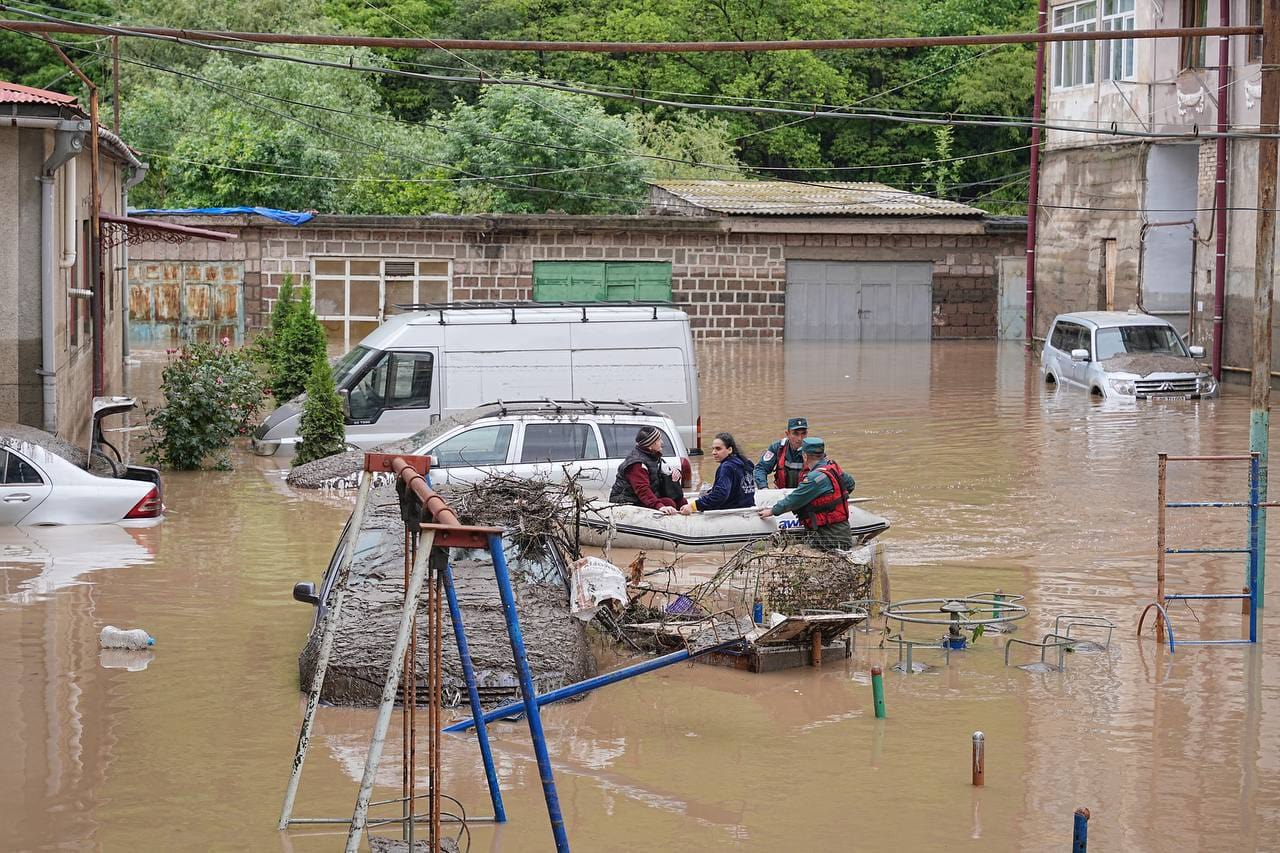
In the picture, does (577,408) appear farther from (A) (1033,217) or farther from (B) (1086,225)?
(A) (1033,217)

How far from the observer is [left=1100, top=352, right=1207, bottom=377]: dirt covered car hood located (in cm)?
2867

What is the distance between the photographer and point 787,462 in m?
16.2

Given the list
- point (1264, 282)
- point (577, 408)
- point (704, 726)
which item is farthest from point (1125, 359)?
point (704, 726)

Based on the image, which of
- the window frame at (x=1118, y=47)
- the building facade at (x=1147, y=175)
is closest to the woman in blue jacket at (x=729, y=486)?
the building facade at (x=1147, y=175)

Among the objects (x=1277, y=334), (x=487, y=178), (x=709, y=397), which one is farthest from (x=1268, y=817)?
(x=487, y=178)

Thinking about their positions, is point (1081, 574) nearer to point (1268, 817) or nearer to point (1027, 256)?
point (1268, 817)

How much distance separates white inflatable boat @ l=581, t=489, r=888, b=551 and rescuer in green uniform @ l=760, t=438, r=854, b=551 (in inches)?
24.1

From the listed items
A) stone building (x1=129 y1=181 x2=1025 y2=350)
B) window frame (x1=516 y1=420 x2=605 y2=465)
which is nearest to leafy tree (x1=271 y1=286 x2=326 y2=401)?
window frame (x1=516 y1=420 x2=605 y2=465)

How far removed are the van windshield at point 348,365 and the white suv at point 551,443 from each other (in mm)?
4260

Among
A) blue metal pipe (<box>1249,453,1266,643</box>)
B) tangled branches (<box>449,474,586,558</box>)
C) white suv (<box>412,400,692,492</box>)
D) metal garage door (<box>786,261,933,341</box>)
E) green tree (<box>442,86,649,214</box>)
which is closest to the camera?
tangled branches (<box>449,474,586,558</box>)

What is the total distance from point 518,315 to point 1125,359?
14116mm

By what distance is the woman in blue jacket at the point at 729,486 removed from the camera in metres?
14.6

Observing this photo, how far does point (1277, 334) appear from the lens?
2952 centimetres

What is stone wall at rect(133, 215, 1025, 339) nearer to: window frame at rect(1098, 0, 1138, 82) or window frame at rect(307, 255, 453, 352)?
window frame at rect(307, 255, 453, 352)
